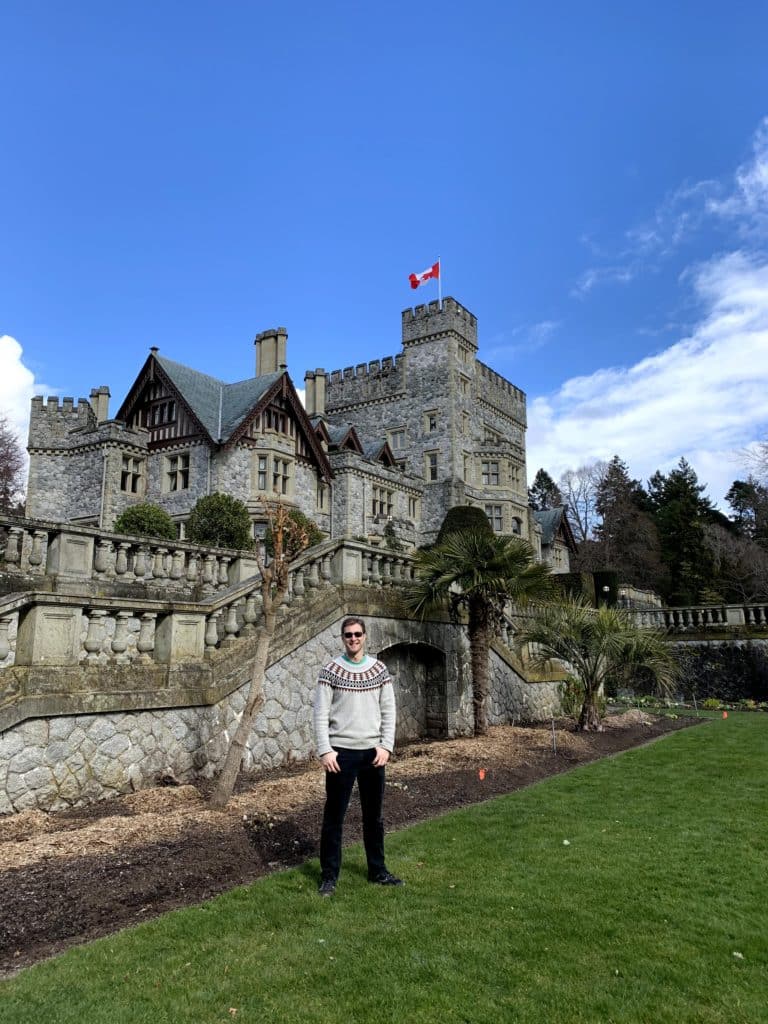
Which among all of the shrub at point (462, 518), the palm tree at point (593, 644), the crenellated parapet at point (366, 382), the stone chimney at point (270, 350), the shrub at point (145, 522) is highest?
the crenellated parapet at point (366, 382)

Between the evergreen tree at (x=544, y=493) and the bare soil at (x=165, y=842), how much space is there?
66.3 metres

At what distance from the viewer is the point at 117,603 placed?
7.91 meters

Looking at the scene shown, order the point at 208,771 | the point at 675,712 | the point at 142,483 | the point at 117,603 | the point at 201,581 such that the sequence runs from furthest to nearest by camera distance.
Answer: the point at 142,483, the point at 675,712, the point at 201,581, the point at 208,771, the point at 117,603

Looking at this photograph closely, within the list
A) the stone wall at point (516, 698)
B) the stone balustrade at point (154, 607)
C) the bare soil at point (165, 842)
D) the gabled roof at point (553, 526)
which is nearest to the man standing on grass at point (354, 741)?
the bare soil at point (165, 842)

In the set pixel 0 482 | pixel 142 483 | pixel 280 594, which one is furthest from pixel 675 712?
pixel 0 482

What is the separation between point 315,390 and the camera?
150 feet

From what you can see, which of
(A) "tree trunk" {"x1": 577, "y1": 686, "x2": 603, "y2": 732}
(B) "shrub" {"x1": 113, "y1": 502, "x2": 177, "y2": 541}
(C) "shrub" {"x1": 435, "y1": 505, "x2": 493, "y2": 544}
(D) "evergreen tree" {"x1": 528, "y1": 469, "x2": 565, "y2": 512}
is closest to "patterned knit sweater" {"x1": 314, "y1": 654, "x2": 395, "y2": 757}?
(A) "tree trunk" {"x1": 577, "y1": 686, "x2": 603, "y2": 732}

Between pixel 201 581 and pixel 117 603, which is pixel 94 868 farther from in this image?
pixel 201 581

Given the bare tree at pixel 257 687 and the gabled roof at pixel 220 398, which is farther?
the gabled roof at pixel 220 398

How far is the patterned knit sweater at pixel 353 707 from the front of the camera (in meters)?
5.13

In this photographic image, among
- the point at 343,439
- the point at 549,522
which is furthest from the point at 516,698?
the point at 549,522

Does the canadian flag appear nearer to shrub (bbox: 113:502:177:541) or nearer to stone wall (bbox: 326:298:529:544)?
stone wall (bbox: 326:298:529:544)

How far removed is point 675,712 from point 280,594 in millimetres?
15809

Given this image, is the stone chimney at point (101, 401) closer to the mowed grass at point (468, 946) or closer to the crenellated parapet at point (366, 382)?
the crenellated parapet at point (366, 382)
